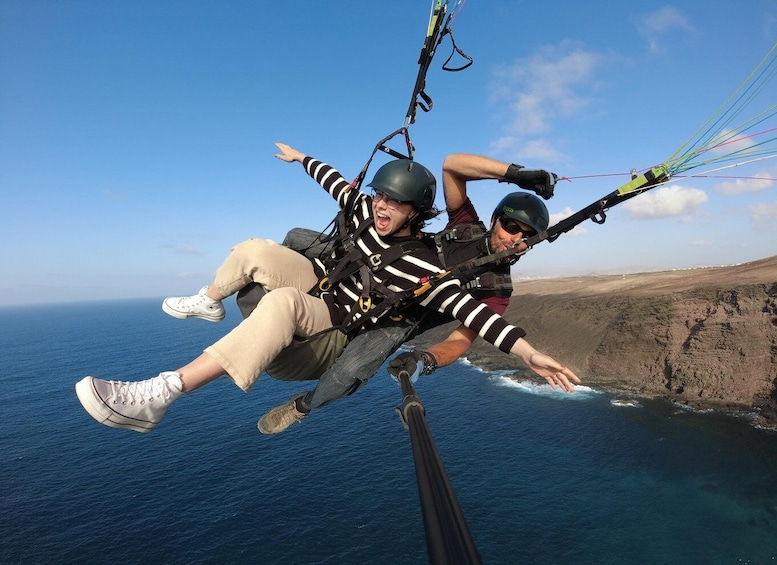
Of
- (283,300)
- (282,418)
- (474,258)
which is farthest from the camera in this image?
(282,418)

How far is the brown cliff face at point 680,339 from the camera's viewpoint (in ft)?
184

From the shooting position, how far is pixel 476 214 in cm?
689

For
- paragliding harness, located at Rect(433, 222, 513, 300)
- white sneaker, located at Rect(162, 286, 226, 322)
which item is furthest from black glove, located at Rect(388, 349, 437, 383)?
white sneaker, located at Rect(162, 286, 226, 322)

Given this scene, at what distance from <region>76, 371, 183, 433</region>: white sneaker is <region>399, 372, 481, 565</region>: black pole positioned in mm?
2654

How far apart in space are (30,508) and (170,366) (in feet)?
165

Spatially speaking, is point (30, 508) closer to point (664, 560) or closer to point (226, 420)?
point (226, 420)

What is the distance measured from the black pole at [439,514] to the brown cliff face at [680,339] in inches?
2667

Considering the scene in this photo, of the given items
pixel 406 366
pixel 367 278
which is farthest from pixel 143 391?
pixel 406 366

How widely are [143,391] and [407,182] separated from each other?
360 cm

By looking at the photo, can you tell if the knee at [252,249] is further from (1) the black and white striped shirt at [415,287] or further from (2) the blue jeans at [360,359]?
(2) the blue jeans at [360,359]

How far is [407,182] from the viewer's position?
5.18 meters

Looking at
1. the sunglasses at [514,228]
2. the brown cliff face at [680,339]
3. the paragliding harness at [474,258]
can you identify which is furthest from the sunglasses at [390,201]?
the brown cliff face at [680,339]

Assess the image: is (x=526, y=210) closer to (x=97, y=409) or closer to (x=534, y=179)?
(x=534, y=179)

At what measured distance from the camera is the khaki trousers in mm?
4008
